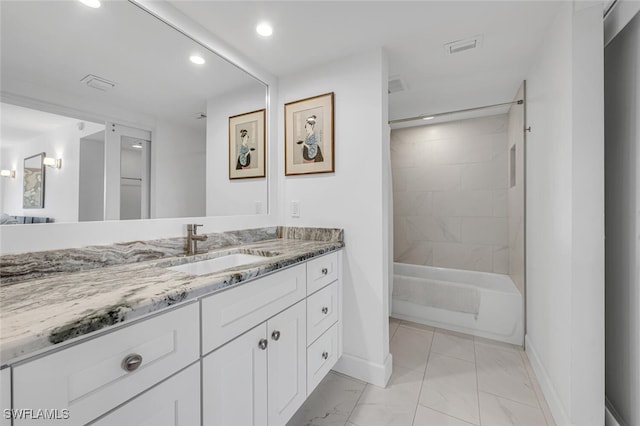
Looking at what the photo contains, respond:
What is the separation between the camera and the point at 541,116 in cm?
167

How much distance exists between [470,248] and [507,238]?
38cm

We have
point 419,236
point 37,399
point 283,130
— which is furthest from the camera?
point 419,236

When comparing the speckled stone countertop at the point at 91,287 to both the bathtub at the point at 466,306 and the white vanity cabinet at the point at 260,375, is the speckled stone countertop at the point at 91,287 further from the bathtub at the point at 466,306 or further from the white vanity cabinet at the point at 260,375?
the bathtub at the point at 466,306

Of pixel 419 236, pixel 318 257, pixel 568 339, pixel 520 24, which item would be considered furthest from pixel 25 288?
pixel 419 236

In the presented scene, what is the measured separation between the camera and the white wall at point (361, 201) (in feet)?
5.61

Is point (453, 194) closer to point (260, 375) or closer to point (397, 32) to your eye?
point (397, 32)

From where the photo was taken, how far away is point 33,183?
0.99 meters

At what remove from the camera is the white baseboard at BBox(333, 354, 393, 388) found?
169cm

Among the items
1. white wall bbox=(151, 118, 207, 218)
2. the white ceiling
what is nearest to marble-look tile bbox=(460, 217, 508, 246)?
the white ceiling

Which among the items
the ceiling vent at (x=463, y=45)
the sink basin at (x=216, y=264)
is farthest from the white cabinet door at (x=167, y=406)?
the ceiling vent at (x=463, y=45)

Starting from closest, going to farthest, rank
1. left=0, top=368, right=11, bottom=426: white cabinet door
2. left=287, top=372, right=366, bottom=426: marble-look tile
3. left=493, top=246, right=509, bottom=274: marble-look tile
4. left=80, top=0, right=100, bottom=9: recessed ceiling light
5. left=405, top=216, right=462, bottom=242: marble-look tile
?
1. left=0, top=368, right=11, bottom=426: white cabinet door
2. left=80, top=0, right=100, bottom=9: recessed ceiling light
3. left=287, top=372, right=366, bottom=426: marble-look tile
4. left=493, top=246, right=509, bottom=274: marble-look tile
5. left=405, top=216, right=462, bottom=242: marble-look tile

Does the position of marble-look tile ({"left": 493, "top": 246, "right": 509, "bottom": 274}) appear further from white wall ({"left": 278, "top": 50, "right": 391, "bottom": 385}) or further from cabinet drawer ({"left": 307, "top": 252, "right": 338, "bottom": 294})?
cabinet drawer ({"left": 307, "top": 252, "right": 338, "bottom": 294})

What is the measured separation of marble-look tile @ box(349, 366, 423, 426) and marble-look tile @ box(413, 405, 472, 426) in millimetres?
35

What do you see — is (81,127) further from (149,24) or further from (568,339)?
(568,339)
